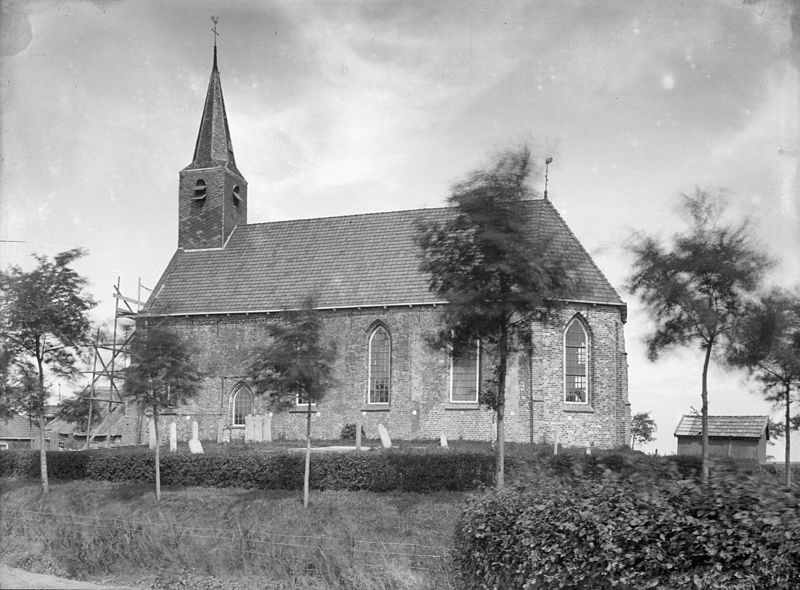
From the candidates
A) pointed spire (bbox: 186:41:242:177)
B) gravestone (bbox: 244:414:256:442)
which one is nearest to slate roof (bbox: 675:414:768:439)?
gravestone (bbox: 244:414:256:442)

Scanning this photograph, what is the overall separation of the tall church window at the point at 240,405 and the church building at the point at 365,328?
0.06 m

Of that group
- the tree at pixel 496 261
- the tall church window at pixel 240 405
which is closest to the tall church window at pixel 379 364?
the tall church window at pixel 240 405

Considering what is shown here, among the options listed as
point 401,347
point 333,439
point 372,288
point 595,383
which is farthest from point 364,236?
point 595,383

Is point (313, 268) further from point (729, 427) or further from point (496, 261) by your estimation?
point (496, 261)

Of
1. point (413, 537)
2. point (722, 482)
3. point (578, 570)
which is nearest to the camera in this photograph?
point (722, 482)

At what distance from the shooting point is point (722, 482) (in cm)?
761

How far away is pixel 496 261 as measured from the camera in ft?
61.8

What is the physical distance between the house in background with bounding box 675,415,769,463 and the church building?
5.98 meters

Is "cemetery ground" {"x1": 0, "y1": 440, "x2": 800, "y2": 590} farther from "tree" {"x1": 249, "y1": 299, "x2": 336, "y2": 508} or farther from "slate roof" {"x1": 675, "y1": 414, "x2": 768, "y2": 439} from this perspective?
"slate roof" {"x1": 675, "y1": 414, "x2": 768, "y2": 439}

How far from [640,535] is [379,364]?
30492mm

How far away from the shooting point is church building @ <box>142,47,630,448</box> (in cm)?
3562

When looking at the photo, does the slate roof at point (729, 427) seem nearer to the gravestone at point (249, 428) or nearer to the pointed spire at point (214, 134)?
the gravestone at point (249, 428)

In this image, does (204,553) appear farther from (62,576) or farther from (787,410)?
(787,410)

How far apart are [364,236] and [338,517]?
2410 cm
